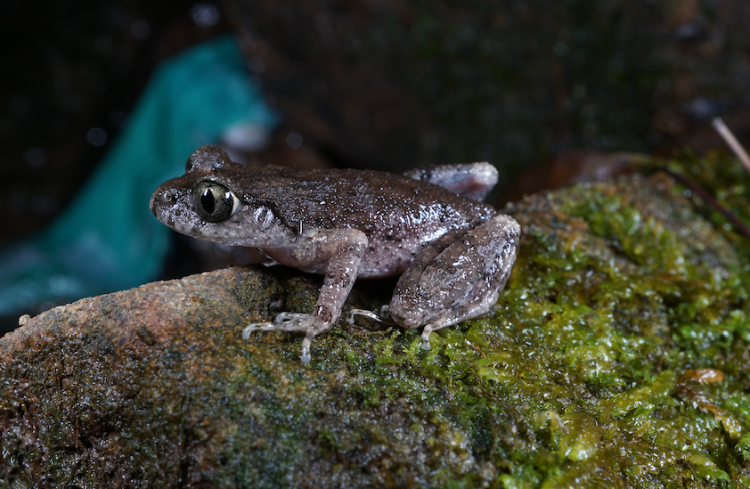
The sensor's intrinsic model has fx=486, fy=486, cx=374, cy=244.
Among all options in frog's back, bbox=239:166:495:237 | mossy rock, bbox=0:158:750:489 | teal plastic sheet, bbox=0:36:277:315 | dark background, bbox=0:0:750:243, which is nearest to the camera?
mossy rock, bbox=0:158:750:489

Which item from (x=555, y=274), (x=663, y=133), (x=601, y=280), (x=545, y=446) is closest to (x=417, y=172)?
(x=555, y=274)

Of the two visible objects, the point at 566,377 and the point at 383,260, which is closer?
the point at 566,377

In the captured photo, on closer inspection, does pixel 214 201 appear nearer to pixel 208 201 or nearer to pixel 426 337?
pixel 208 201

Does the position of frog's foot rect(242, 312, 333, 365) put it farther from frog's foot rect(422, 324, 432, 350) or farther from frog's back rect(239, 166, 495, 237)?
frog's back rect(239, 166, 495, 237)

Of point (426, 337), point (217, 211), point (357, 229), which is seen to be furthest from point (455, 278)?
point (217, 211)

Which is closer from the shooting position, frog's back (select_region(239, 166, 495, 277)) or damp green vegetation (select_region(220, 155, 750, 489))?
damp green vegetation (select_region(220, 155, 750, 489))

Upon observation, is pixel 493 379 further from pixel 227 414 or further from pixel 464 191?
pixel 464 191

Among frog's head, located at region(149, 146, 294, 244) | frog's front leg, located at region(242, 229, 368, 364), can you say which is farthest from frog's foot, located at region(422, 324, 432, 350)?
frog's head, located at region(149, 146, 294, 244)
